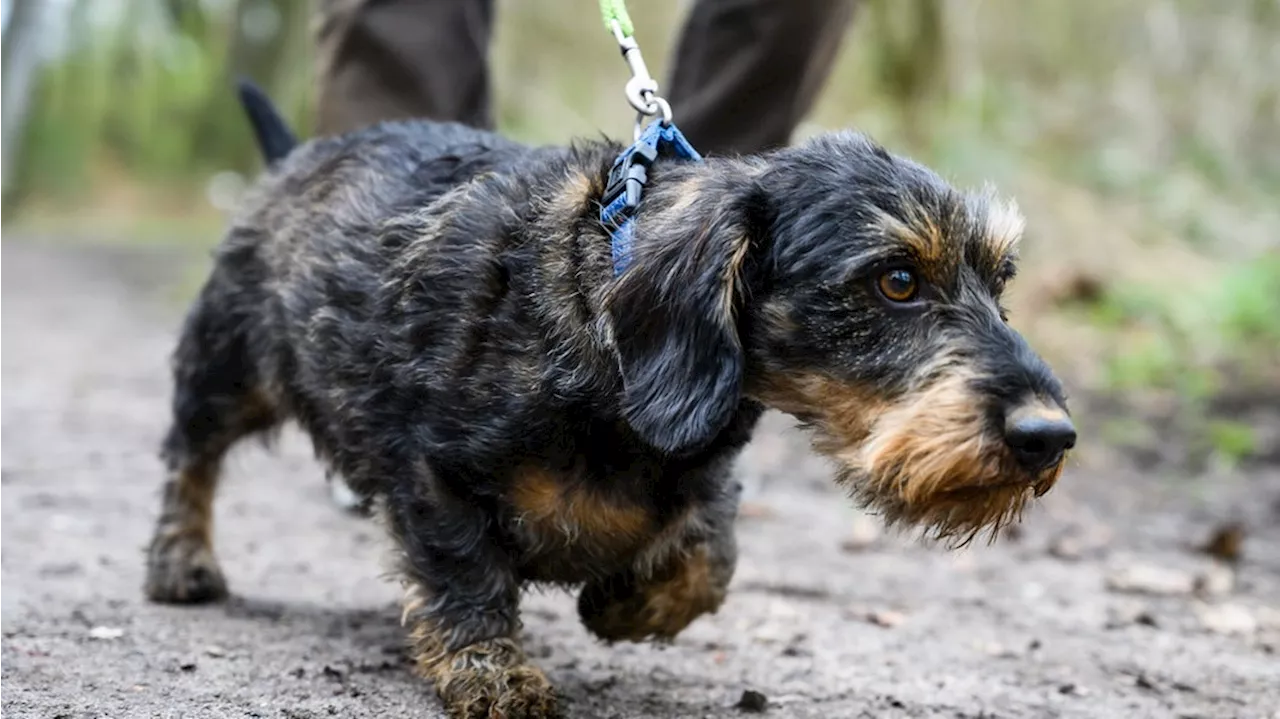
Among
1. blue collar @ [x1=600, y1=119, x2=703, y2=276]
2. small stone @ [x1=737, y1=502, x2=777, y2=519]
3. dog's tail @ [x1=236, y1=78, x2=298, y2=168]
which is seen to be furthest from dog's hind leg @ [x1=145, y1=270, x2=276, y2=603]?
small stone @ [x1=737, y1=502, x2=777, y2=519]

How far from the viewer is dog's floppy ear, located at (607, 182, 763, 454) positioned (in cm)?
293

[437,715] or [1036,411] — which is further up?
[1036,411]

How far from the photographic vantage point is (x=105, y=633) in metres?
3.70

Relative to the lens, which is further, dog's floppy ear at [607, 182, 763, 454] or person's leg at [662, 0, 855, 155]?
person's leg at [662, 0, 855, 155]

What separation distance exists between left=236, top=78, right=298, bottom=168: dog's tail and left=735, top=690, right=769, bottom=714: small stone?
2.54 meters

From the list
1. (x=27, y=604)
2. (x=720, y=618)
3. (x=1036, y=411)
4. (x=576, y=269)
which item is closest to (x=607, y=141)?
(x=576, y=269)

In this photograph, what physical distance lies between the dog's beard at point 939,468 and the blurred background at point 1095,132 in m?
3.94

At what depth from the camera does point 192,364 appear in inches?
177

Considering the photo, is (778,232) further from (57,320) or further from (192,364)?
(57,320)

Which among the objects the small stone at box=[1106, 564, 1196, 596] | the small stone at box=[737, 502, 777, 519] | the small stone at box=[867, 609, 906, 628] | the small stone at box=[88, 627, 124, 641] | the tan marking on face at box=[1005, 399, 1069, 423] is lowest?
the small stone at box=[88, 627, 124, 641]

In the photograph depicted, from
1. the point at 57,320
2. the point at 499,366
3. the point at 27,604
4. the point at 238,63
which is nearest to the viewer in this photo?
the point at 499,366

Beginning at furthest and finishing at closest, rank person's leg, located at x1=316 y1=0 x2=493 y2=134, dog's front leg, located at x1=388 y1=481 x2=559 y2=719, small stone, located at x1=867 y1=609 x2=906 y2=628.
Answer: person's leg, located at x1=316 y1=0 x2=493 y2=134 < small stone, located at x1=867 y1=609 x2=906 y2=628 < dog's front leg, located at x1=388 y1=481 x2=559 y2=719

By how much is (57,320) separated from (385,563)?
10.1 metres

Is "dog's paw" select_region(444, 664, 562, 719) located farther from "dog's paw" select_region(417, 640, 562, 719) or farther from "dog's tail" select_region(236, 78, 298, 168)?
"dog's tail" select_region(236, 78, 298, 168)
